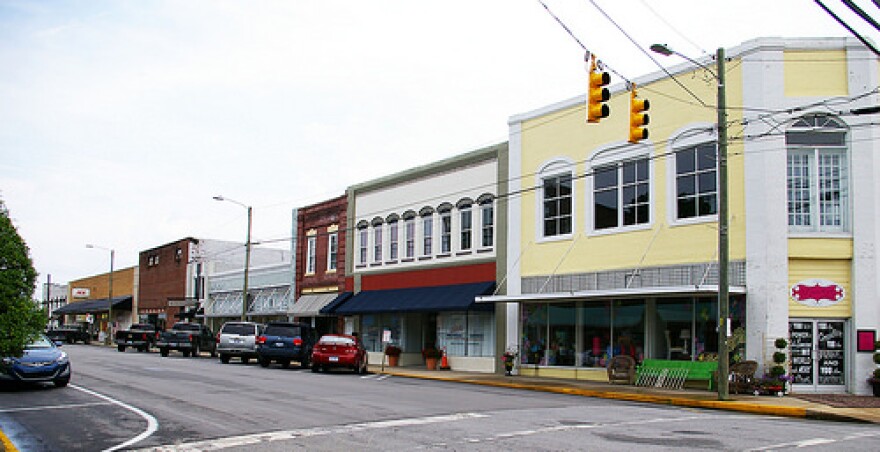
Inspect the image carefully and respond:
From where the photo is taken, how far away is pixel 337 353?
28.7 m

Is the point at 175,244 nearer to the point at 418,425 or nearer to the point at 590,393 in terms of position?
the point at 590,393

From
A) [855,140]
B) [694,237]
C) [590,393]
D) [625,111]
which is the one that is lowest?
[590,393]

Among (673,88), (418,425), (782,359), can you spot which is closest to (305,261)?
(673,88)

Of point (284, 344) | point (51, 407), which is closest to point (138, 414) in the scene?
point (51, 407)

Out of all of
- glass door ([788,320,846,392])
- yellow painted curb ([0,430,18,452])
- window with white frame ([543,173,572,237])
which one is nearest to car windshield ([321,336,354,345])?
window with white frame ([543,173,572,237])

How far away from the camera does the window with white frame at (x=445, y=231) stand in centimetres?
3328

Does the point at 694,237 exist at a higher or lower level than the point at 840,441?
higher

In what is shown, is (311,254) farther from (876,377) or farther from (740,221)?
(876,377)

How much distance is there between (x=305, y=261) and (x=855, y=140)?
28.2 metres

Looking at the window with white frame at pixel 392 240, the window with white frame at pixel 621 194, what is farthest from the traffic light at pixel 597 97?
the window with white frame at pixel 392 240

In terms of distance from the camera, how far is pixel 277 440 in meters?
11.1

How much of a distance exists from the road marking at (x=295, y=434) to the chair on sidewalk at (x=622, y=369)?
10485 millimetres

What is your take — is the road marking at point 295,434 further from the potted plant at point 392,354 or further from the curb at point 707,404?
the potted plant at point 392,354

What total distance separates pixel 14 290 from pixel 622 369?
16.1 metres
